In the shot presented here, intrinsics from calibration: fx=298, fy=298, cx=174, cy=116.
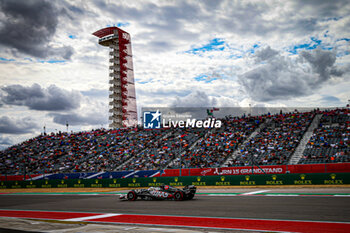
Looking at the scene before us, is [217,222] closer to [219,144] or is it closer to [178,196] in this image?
[178,196]

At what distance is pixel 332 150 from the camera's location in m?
32.0

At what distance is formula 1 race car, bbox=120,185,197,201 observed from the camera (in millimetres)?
18256

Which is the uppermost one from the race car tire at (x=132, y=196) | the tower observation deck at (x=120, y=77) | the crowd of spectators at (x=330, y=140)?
the tower observation deck at (x=120, y=77)

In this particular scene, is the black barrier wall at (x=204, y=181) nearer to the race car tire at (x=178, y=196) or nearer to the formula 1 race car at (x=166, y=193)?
the formula 1 race car at (x=166, y=193)

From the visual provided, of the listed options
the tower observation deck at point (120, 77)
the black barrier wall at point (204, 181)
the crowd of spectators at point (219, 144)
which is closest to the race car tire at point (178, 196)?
the black barrier wall at point (204, 181)

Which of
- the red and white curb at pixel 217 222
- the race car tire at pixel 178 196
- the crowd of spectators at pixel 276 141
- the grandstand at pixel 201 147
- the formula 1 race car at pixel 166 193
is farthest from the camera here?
the grandstand at pixel 201 147

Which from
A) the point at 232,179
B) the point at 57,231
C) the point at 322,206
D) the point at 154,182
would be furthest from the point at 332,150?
the point at 57,231

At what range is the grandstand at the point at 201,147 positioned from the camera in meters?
34.3

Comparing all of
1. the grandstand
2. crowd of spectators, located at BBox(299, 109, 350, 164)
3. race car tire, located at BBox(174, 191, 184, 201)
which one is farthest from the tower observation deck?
race car tire, located at BBox(174, 191, 184, 201)

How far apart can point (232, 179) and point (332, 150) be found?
1206 centimetres

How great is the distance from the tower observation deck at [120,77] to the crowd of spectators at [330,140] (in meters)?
43.6

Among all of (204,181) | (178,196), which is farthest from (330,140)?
(178,196)

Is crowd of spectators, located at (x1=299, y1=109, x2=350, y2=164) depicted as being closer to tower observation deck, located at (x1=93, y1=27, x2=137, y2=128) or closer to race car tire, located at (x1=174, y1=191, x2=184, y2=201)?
race car tire, located at (x1=174, y1=191, x2=184, y2=201)

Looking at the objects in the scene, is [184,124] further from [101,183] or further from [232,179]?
[232,179]
